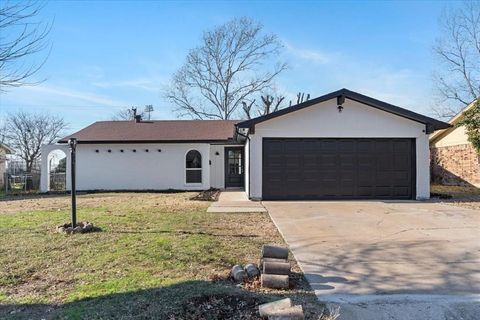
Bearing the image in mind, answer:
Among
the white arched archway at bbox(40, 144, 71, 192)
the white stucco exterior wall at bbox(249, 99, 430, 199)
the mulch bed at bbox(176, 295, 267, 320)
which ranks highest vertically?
the white stucco exterior wall at bbox(249, 99, 430, 199)

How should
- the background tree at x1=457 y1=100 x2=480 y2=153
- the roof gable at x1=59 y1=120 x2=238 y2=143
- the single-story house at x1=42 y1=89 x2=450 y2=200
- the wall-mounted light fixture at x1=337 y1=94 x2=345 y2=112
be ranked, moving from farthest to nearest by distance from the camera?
1. the roof gable at x1=59 y1=120 x2=238 y2=143
2. the background tree at x1=457 y1=100 x2=480 y2=153
3. the single-story house at x1=42 y1=89 x2=450 y2=200
4. the wall-mounted light fixture at x1=337 y1=94 x2=345 y2=112

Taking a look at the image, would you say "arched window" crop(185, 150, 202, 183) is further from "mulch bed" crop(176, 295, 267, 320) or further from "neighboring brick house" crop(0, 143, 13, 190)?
"mulch bed" crop(176, 295, 267, 320)

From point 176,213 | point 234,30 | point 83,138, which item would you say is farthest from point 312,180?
point 234,30

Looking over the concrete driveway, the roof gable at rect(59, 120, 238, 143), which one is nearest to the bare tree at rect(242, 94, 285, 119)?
the roof gable at rect(59, 120, 238, 143)

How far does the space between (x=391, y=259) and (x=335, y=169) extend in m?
9.13

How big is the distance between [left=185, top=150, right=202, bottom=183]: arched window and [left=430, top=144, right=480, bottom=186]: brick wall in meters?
14.1

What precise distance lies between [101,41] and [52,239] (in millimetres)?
7702

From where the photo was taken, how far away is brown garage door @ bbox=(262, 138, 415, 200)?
598 inches

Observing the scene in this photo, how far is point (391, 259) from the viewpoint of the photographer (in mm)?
6273

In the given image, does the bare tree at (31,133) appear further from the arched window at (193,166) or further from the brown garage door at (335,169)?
the brown garage door at (335,169)

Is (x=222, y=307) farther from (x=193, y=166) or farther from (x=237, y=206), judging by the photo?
(x=193, y=166)

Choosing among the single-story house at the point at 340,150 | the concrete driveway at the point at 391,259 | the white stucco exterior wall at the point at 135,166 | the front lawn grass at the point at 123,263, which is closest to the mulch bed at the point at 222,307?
the front lawn grass at the point at 123,263

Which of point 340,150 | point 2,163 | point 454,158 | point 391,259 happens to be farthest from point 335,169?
point 2,163

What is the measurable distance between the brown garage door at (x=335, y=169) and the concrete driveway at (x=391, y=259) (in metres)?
3.54
